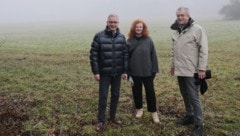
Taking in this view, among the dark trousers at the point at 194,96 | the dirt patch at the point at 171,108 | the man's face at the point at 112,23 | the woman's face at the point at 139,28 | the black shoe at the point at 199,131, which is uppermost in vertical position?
the man's face at the point at 112,23

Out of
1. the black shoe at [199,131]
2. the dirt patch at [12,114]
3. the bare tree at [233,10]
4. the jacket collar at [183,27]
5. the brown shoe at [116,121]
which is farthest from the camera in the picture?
the bare tree at [233,10]

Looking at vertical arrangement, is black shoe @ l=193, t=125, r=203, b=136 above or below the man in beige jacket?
below

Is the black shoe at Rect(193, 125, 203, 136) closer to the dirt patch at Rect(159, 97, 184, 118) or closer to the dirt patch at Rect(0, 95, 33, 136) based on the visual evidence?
the dirt patch at Rect(159, 97, 184, 118)

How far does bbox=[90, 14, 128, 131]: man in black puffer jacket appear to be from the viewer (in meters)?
9.47

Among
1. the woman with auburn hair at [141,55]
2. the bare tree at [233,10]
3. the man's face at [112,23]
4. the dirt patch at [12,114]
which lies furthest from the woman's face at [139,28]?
the bare tree at [233,10]

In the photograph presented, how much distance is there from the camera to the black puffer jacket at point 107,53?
31.1 feet

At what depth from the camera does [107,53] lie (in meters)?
9.52

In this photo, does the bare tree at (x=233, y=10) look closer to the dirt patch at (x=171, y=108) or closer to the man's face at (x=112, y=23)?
the dirt patch at (x=171, y=108)

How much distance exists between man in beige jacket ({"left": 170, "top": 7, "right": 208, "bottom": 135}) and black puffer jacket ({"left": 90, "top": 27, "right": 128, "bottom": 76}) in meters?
1.42

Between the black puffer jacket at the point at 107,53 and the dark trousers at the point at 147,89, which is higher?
the black puffer jacket at the point at 107,53

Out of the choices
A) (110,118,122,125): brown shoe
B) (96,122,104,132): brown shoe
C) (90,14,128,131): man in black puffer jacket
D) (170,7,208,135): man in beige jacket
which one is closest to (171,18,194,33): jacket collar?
(170,7,208,135): man in beige jacket

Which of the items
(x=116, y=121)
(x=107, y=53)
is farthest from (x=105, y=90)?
(x=116, y=121)

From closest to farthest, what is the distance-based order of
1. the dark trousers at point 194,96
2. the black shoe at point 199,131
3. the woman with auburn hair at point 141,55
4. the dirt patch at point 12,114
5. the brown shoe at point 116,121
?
the dark trousers at point 194,96 → the black shoe at point 199,131 → the woman with auburn hair at point 141,55 → the dirt patch at point 12,114 → the brown shoe at point 116,121

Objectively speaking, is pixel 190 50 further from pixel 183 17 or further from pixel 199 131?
pixel 199 131
